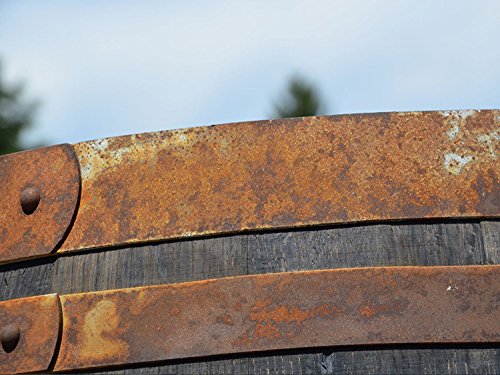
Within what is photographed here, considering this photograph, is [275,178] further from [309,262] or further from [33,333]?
[33,333]

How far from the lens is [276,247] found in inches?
64.8

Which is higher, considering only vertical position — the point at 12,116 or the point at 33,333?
the point at 12,116

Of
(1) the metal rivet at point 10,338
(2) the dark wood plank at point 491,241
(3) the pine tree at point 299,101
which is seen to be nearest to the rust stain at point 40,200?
(1) the metal rivet at point 10,338

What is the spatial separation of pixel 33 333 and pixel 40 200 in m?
0.26

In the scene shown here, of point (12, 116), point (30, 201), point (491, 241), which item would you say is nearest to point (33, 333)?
point (30, 201)

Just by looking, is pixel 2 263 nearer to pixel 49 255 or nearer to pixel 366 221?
pixel 49 255

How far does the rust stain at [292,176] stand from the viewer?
1650mm

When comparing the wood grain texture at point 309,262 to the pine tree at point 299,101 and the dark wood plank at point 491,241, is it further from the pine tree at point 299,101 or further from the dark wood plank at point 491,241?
the pine tree at point 299,101

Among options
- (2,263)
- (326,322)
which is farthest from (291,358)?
(2,263)

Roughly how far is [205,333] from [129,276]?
0.60 ft

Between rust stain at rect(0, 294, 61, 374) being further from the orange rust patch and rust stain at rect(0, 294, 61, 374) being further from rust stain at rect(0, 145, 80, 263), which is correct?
the orange rust patch

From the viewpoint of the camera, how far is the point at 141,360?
1605mm

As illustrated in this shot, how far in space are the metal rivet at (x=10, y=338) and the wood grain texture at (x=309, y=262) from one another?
104 millimetres

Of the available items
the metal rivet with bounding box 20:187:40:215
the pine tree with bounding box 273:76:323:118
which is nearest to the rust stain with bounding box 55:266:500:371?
the metal rivet with bounding box 20:187:40:215
